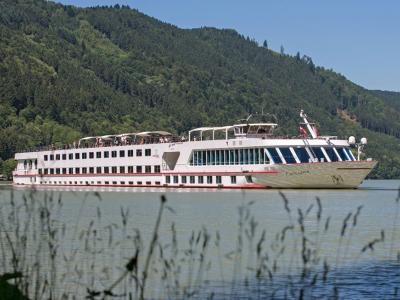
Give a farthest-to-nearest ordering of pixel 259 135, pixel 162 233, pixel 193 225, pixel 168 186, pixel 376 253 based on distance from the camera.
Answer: pixel 168 186 < pixel 259 135 < pixel 193 225 < pixel 162 233 < pixel 376 253

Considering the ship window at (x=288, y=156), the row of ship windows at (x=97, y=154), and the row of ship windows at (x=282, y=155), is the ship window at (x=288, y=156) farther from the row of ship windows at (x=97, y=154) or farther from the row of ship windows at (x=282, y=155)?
the row of ship windows at (x=97, y=154)

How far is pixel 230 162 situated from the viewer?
3130 inches

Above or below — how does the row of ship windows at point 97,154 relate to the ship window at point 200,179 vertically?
above

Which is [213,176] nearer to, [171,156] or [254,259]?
[171,156]

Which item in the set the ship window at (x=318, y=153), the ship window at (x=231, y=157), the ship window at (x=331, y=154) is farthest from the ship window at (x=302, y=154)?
the ship window at (x=231, y=157)

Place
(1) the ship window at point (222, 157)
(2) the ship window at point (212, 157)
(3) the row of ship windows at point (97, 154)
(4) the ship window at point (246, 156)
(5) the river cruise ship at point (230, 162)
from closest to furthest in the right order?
(5) the river cruise ship at point (230, 162) → (4) the ship window at point (246, 156) → (1) the ship window at point (222, 157) → (2) the ship window at point (212, 157) → (3) the row of ship windows at point (97, 154)

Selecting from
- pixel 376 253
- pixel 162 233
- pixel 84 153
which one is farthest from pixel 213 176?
pixel 376 253

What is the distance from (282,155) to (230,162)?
709 centimetres

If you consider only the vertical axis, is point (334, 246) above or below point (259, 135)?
below

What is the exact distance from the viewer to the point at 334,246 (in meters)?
25.8

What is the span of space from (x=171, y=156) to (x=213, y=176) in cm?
797

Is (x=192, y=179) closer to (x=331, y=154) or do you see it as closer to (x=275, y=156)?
(x=275, y=156)

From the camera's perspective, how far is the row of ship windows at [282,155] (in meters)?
73.9

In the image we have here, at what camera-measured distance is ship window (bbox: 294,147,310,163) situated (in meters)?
73.9
